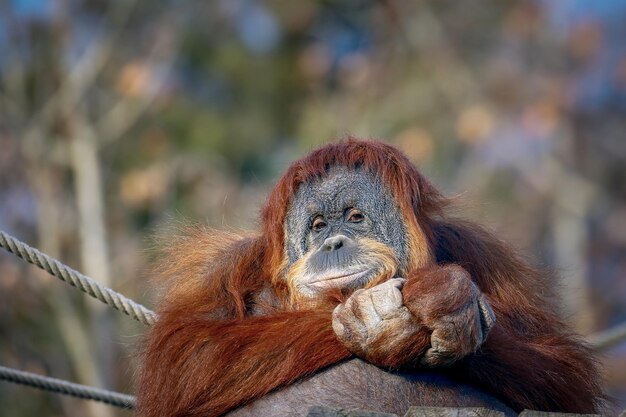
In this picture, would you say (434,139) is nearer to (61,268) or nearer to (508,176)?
Result: (508,176)

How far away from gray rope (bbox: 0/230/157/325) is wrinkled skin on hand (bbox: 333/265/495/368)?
1.32 metres

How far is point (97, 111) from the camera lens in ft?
50.5

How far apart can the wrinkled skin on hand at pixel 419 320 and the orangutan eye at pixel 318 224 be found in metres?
0.82

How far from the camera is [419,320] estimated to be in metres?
4.10

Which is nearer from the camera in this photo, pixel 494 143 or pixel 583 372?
pixel 583 372

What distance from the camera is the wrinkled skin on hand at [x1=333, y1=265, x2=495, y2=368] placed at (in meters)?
4.07

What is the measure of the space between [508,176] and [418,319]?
14.9 m

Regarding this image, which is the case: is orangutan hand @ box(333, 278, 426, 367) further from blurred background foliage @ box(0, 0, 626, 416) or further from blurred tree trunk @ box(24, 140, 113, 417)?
blurred tree trunk @ box(24, 140, 113, 417)

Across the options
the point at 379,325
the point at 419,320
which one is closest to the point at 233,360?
the point at 379,325

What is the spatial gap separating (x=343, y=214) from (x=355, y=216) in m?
0.06

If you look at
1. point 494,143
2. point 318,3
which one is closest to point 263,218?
point 494,143

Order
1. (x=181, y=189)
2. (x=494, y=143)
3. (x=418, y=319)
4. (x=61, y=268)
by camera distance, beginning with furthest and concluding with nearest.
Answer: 1. (x=494, y=143)
2. (x=181, y=189)
3. (x=61, y=268)
4. (x=418, y=319)

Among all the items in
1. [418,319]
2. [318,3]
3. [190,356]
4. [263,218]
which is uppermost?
[318,3]

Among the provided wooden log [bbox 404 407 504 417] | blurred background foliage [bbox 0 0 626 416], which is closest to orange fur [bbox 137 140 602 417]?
wooden log [bbox 404 407 504 417]
